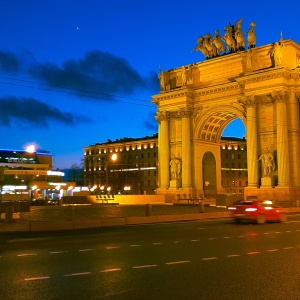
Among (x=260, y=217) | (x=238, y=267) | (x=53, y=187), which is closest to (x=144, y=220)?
(x=260, y=217)

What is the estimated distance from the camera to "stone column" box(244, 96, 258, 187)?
1903 inches

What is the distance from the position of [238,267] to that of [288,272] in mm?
1212

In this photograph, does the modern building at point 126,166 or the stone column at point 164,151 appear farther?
the modern building at point 126,166

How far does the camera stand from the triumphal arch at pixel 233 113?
4684cm

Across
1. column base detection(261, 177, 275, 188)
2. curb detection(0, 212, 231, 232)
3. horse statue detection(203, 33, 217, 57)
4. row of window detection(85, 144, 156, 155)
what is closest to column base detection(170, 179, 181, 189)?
column base detection(261, 177, 275, 188)

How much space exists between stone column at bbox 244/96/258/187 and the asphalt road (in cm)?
3246

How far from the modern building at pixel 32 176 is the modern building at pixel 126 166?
10654mm

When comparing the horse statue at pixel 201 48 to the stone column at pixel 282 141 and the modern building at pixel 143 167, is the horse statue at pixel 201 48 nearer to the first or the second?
the stone column at pixel 282 141

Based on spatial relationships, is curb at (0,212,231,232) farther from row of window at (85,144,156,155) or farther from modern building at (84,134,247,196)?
row of window at (85,144,156,155)

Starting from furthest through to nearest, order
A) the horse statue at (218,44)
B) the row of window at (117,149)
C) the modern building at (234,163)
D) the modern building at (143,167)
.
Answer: the row of window at (117,149)
the modern building at (234,163)
the modern building at (143,167)
the horse statue at (218,44)

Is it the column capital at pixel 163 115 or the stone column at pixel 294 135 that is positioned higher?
the column capital at pixel 163 115

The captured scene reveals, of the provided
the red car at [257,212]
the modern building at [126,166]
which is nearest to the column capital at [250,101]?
the red car at [257,212]

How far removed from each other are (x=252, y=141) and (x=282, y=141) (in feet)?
11.6

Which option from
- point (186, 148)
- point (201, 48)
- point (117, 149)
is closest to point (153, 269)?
point (186, 148)
